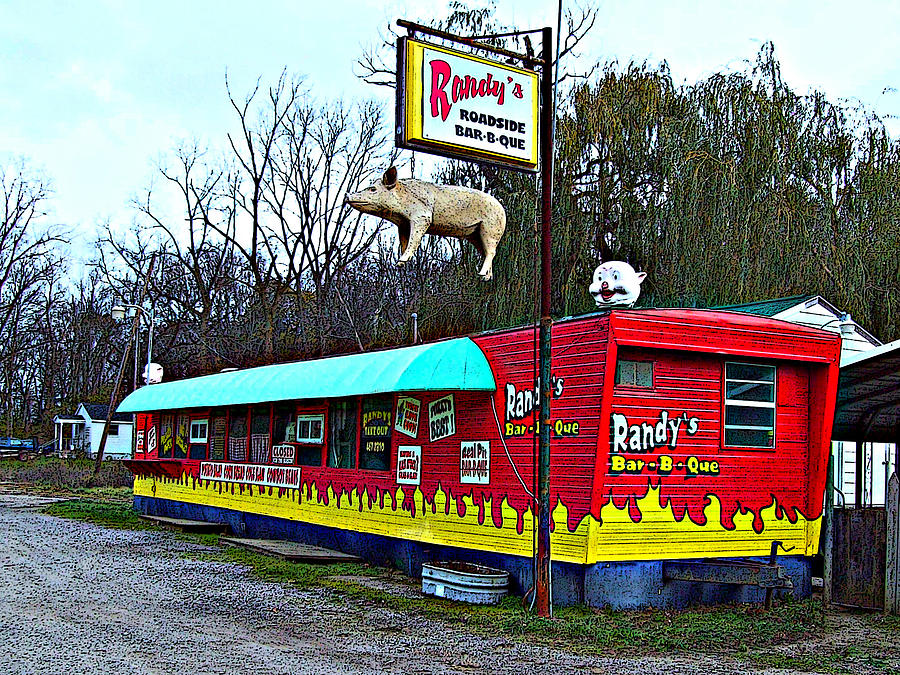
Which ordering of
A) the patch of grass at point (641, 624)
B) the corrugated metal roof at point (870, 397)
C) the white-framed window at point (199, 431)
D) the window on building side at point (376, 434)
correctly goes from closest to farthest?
the patch of grass at point (641, 624) < the corrugated metal roof at point (870, 397) < the window on building side at point (376, 434) < the white-framed window at point (199, 431)

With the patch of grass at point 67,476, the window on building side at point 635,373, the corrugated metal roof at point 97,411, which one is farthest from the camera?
the corrugated metal roof at point 97,411

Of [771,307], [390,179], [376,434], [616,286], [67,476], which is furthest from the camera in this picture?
[67,476]

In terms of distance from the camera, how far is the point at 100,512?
22.5 metres

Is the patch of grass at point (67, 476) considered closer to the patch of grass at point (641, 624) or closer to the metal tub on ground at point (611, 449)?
the metal tub on ground at point (611, 449)

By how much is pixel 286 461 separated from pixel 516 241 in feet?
20.1

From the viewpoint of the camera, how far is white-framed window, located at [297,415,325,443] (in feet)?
47.5

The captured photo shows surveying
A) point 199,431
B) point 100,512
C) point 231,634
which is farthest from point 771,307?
point 100,512

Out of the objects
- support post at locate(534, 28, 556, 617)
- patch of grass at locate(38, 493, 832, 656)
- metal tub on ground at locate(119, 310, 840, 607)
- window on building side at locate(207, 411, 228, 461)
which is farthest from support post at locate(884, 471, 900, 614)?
window on building side at locate(207, 411, 228, 461)

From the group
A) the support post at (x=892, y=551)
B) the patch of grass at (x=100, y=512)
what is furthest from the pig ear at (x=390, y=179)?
the patch of grass at (x=100, y=512)

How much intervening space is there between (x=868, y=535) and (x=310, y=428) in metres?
7.87

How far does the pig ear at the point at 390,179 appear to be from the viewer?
9.04 metres

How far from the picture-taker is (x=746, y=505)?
10.4 meters

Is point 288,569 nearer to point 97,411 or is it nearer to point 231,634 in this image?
point 231,634

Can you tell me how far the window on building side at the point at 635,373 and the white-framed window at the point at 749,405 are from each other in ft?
3.31
